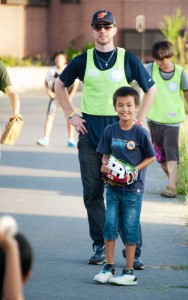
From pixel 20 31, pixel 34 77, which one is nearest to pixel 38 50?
pixel 20 31

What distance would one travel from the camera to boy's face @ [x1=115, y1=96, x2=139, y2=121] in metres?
7.53

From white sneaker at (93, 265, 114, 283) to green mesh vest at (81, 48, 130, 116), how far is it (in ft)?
4.13

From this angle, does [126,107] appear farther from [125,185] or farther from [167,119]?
[167,119]

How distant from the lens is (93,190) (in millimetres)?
8336

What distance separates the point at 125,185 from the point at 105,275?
68 cm

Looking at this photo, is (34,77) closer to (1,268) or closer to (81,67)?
(81,67)

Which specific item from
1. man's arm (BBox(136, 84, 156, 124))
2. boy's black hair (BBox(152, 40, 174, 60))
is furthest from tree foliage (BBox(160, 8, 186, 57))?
man's arm (BBox(136, 84, 156, 124))

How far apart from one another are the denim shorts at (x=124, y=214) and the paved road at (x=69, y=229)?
38cm

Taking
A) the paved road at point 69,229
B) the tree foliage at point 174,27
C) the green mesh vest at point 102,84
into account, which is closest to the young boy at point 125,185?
the paved road at point 69,229

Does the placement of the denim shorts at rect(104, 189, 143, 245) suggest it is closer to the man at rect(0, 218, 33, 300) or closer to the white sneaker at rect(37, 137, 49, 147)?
the man at rect(0, 218, 33, 300)

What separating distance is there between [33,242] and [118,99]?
7.09 feet

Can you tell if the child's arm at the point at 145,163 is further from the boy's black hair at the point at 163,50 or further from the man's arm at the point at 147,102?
the boy's black hair at the point at 163,50

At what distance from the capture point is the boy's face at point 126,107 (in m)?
7.53

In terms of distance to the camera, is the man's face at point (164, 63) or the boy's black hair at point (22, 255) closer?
the boy's black hair at point (22, 255)
